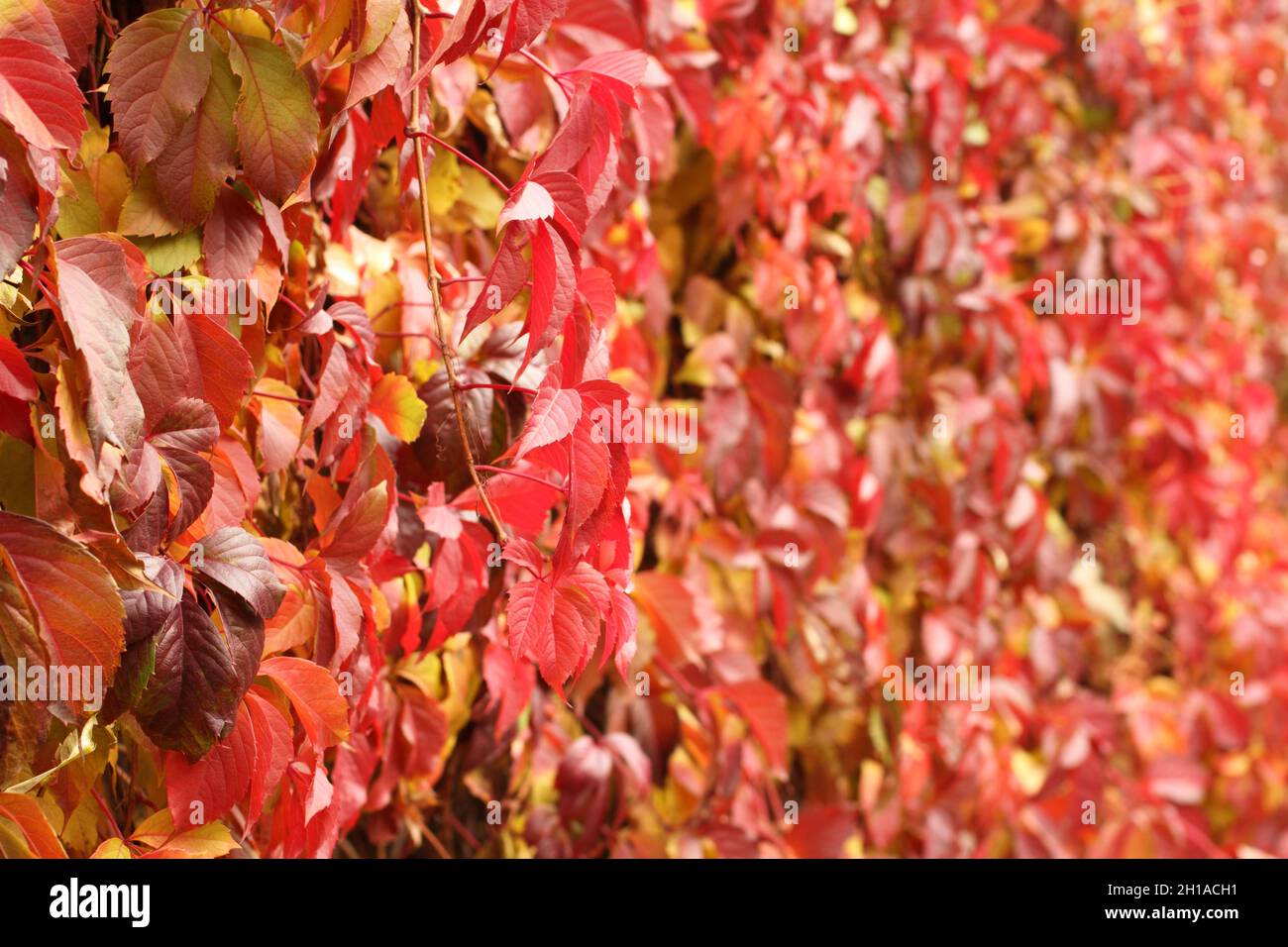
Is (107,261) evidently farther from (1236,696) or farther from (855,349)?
(1236,696)

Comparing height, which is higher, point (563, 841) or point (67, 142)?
point (67, 142)

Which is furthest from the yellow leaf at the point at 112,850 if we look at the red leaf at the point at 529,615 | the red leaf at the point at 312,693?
the red leaf at the point at 529,615

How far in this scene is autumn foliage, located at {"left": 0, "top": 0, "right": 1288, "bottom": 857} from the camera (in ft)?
2.27

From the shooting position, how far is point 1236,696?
2.18 metres

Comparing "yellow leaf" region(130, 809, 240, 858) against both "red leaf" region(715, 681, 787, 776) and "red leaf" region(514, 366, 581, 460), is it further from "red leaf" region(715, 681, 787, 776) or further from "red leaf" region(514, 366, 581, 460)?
"red leaf" region(715, 681, 787, 776)

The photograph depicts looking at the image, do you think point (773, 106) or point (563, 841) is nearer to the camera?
point (563, 841)

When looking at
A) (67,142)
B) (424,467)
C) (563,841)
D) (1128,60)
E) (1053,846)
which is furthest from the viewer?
(1128,60)

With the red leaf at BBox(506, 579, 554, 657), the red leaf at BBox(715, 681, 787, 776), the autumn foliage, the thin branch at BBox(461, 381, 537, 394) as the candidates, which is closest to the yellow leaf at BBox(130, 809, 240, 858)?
the autumn foliage

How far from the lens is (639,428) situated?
1.28 metres

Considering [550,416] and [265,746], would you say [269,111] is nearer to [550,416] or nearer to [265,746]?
[550,416]

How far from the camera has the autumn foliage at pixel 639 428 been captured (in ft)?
2.27

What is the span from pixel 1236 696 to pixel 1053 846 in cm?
64

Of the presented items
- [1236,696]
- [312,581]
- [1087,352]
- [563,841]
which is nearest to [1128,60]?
[1087,352]

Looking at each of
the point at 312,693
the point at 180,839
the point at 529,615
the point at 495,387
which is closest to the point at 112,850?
the point at 180,839
